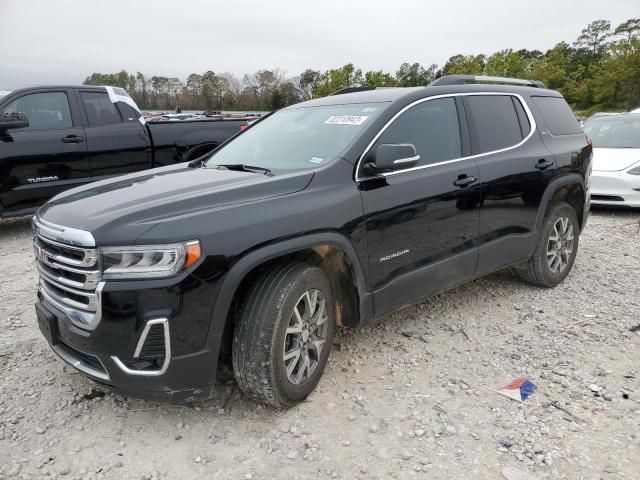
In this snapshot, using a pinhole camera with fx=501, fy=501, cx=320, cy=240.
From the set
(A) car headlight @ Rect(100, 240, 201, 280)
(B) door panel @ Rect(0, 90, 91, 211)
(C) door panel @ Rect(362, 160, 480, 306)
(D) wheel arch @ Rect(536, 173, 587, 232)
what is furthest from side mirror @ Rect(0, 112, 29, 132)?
(D) wheel arch @ Rect(536, 173, 587, 232)

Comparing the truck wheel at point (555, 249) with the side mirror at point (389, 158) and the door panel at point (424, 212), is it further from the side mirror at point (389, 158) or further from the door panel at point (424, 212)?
the side mirror at point (389, 158)

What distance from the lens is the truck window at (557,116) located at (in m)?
4.54

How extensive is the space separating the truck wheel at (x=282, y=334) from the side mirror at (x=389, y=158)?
0.71 meters

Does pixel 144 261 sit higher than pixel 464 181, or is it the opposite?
pixel 464 181

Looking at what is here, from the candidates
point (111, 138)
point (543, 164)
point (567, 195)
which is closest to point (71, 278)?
point (543, 164)

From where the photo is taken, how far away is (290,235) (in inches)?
104

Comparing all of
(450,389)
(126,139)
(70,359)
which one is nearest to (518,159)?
(450,389)

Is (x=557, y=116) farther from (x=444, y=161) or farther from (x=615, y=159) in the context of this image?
(x=615, y=159)

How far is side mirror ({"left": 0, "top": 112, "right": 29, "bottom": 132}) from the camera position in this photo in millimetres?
5965

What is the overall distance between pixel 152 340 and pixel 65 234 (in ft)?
2.27

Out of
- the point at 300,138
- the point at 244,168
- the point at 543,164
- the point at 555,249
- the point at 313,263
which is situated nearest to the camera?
the point at 313,263

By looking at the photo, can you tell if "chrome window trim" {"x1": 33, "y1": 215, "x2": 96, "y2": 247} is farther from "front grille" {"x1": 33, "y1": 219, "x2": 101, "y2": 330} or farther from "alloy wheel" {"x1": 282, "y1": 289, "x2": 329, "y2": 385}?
"alloy wheel" {"x1": 282, "y1": 289, "x2": 329, "y2": 385}

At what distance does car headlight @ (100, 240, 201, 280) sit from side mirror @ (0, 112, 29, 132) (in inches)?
187

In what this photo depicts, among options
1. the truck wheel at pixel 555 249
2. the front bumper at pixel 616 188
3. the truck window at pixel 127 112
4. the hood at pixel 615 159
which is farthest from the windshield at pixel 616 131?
the truck window at pixel 127 112
